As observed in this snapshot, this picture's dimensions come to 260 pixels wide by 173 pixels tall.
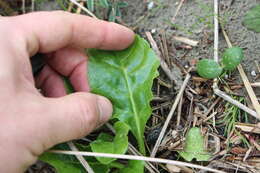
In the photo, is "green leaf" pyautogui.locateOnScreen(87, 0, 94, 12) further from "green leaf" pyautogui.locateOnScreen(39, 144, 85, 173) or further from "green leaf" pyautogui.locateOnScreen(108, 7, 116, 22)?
"green leaf" pyautogui.locateOnScreen(39, 144, 85, 173)

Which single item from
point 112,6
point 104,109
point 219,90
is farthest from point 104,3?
point 219,90

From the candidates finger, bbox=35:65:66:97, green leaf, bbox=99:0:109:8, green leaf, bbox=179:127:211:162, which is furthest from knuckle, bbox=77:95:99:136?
green leaf, bbox=99:0:109:8

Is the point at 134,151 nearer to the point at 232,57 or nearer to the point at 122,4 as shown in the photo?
the point at 232,57

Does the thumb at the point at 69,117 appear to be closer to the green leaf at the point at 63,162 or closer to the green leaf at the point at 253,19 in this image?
the green leaf at the point at 63,162

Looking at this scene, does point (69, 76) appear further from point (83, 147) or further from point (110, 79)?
point (83, 147)

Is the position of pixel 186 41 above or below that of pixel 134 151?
above

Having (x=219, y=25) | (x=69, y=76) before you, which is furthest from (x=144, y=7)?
(x=69, y=76)
